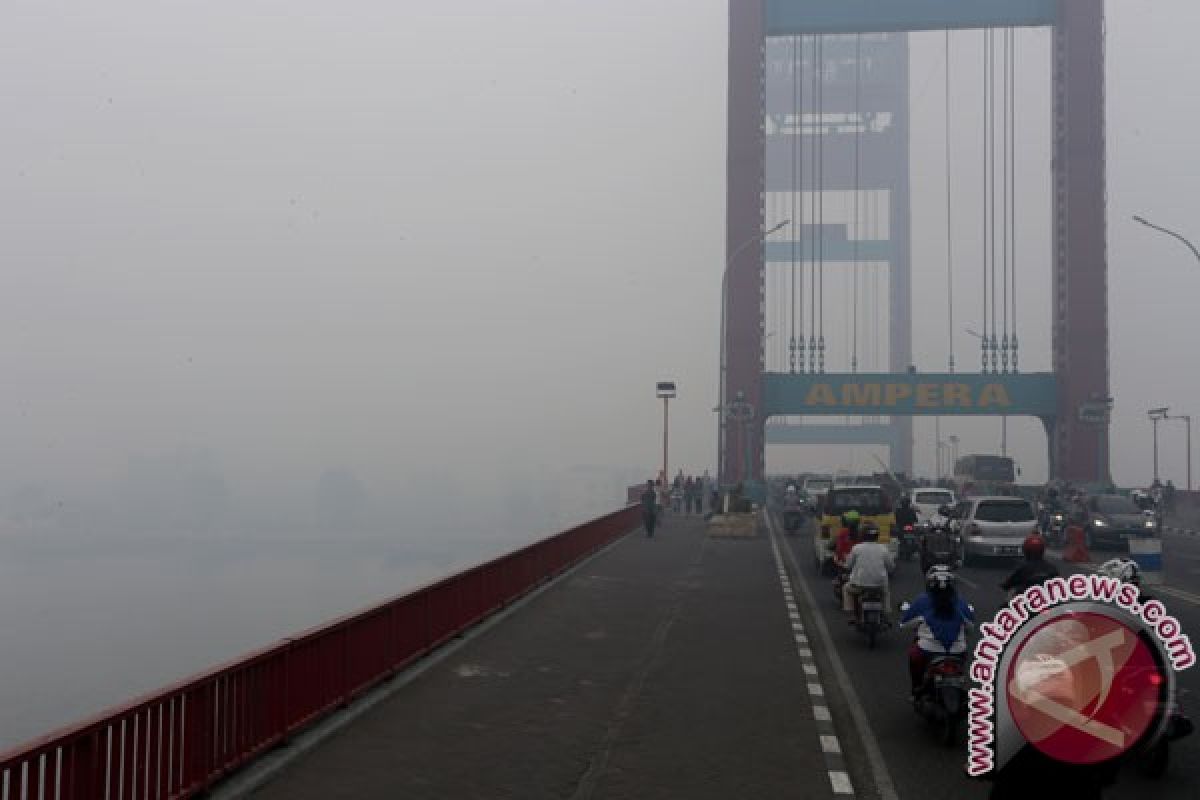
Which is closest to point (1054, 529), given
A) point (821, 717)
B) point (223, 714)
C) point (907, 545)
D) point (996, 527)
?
point (907, 545)

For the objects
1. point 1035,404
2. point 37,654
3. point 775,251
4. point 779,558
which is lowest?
point 37,654

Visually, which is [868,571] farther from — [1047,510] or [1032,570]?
[1047,510]

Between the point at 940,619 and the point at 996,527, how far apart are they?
58.5 feet

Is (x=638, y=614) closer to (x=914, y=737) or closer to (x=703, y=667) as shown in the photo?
(x=703, y=667)

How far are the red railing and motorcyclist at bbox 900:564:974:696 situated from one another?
16.2 feet

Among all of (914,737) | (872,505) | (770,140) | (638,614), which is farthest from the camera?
(770,140)

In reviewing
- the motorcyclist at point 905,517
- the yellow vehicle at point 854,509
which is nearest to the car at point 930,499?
the motorcyclist at point 905,517

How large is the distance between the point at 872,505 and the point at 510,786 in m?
19.9

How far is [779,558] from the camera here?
29844 mm

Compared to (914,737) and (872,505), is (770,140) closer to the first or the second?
(872,505)

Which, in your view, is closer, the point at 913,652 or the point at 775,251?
the point at 913,652

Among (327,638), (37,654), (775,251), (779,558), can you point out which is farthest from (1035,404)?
(37,654)

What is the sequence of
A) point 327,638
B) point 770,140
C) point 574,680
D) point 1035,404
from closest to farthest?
point 327,638 → point 574,680 → point 1035,404 → point 770,140

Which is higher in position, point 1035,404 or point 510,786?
point 1035,404
